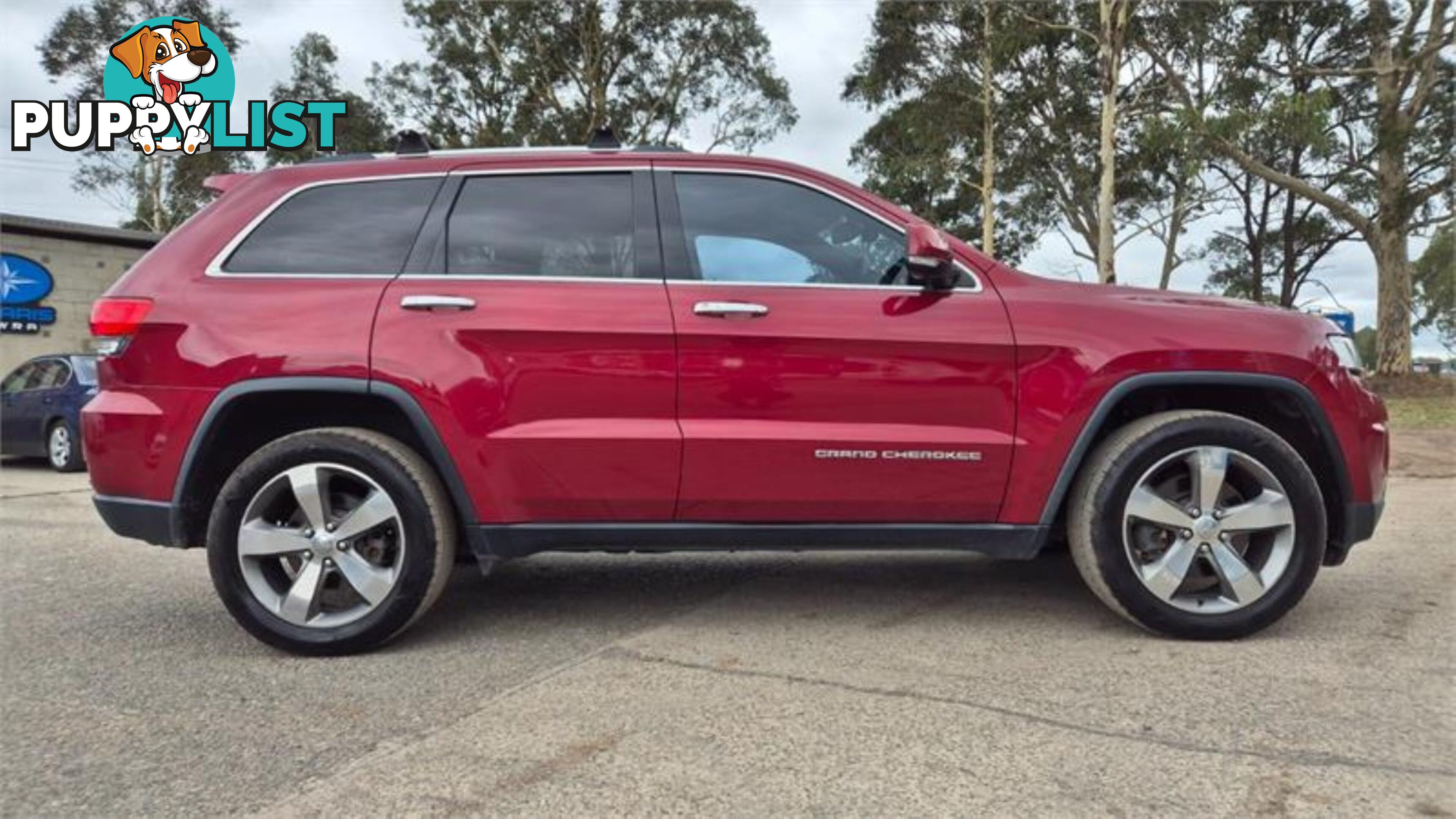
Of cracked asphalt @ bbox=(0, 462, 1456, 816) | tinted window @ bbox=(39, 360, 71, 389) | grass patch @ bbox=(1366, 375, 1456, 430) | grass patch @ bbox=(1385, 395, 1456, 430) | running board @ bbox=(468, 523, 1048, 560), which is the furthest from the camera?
grass patch @ bbox=(1366, 375, 1456, 430)

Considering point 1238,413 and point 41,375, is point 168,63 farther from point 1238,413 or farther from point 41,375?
point 1238,413

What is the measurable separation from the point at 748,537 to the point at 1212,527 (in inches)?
66.3

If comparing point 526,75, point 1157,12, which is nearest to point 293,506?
point 1157,12

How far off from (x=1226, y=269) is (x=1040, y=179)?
14131mm

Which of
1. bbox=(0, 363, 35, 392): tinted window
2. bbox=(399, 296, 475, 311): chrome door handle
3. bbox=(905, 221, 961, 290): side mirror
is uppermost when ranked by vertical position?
bbox=(905, 221, 961, 290): side mirror

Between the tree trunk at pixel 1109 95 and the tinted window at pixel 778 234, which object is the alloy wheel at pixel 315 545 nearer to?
the tinted window at pixel 778 234

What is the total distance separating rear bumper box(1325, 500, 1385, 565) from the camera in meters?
3.53

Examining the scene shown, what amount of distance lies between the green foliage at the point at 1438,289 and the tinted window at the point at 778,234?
1535 inches

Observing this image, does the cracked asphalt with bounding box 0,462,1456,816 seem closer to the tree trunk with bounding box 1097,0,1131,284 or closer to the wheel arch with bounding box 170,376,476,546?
the wheel arch with bounding box 170,376,476,546

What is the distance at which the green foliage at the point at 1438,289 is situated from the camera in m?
42.1

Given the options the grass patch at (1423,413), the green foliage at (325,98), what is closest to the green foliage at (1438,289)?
the grass patch at (1423,413)

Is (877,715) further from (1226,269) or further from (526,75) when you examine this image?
(1226,269)

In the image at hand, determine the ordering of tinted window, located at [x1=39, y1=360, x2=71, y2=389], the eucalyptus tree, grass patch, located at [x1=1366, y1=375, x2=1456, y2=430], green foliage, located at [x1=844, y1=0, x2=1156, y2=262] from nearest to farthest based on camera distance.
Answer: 1. tinted window, located at [x1=39, y1=360, x2=71, y2=389]
2. grass patch, located at [x1=1366, y1=375, x2=1456, y2=430]
3. the eucalyptus tree
4. green foliage, located at [x1=844, y1=0, x2=1156, y2=262]

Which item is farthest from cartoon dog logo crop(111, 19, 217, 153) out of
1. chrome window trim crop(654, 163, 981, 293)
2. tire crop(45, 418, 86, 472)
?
chrome window trim crop(654, 163, 981, 293)
